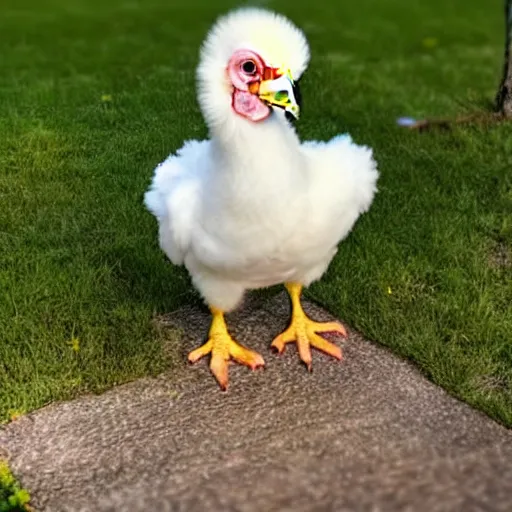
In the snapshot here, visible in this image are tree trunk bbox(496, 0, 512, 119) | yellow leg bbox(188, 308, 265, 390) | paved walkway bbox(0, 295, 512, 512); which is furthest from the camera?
tree trunk bbox(496, 0, 512, 119)

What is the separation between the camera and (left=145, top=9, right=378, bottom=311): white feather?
264cm

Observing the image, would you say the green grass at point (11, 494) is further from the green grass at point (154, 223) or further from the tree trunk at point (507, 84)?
the tree trunk at point (507, 84)

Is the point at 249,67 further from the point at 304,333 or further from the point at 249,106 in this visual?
the point at 304,333

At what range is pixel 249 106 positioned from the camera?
2.61 metres

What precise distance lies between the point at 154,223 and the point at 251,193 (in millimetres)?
1579

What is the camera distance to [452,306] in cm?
358

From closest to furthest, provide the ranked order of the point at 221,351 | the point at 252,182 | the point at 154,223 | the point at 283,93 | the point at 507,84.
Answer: the point at 283,93 → the point at 252,182 → the point at 221,351 → the point at 154,223 → the point at 507,84

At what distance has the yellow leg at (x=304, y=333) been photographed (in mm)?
3315

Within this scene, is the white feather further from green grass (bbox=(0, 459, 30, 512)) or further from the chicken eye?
green grass (bbox=(0, 459, 30, 512))

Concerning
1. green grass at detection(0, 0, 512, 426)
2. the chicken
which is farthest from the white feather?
green grass at detection(0, 0, 512, 426)

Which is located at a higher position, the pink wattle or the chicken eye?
the chicken eye

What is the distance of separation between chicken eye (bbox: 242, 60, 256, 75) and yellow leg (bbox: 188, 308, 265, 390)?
104cm

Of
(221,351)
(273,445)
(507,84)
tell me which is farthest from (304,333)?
(507,84)

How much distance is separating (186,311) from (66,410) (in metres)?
0.79
